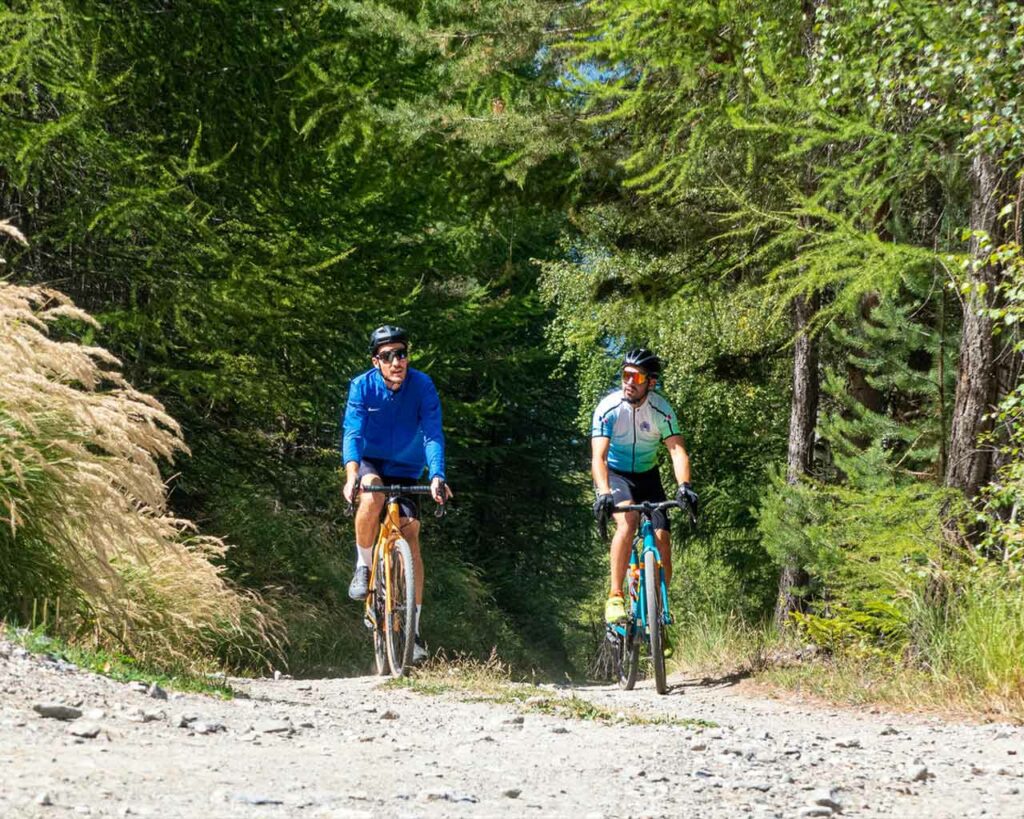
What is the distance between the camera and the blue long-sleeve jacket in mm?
8820

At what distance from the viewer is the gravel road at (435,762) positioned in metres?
4.14

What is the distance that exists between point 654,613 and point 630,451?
3.92 feet

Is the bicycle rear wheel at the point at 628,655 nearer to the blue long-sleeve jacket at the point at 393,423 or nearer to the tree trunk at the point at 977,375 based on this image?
the blue long-sleeve jacket at the point at 393,423

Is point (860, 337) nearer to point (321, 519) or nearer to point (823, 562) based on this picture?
point (823, 562)

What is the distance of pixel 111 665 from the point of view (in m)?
6.64

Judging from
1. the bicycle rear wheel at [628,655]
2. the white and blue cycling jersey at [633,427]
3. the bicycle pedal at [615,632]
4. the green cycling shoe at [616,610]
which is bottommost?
the bicycle rear wheel at [628,655]

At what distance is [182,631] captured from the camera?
28.7ft

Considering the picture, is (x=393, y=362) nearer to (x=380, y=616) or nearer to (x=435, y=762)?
(x=380, y=616)

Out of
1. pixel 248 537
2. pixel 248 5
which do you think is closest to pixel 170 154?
pixel 248 5

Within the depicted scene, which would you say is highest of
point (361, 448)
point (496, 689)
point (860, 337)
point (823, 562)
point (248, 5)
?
point (248, 5)

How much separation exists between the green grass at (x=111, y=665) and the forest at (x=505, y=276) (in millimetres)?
461

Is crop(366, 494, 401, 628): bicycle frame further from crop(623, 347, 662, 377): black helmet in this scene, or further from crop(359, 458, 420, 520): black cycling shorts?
crop(623, 347, 662, 377): black helmet

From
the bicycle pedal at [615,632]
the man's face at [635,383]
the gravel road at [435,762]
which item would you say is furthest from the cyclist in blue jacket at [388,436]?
the gravel road at [435,762]

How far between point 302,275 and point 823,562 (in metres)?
6.38
